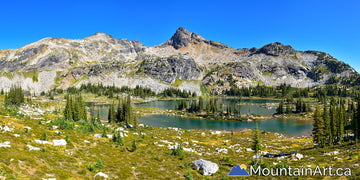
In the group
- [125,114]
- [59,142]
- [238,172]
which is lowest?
[238,172]

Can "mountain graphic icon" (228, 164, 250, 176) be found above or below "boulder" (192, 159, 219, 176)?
below

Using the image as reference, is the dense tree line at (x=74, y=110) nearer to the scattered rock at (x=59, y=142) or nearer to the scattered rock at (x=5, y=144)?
the scattered rock at (x=59, y=142)

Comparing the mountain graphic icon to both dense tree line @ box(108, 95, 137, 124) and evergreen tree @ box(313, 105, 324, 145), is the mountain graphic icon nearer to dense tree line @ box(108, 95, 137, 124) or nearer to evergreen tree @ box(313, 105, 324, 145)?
evergreen tree @ box(313, 105, 324, 145)

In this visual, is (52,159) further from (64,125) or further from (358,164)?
(358,164)

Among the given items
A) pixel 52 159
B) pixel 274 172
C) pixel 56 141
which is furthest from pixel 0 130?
pixel 274 172

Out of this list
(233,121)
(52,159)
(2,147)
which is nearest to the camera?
(2,147)

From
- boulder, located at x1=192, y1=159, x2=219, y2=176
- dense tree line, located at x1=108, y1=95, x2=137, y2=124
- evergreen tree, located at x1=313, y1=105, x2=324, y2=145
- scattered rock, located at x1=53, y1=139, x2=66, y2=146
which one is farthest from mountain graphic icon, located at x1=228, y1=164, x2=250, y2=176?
dense tree line, located at x1=108, y1=95, x2=137, y2=124

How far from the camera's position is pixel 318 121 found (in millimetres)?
51625

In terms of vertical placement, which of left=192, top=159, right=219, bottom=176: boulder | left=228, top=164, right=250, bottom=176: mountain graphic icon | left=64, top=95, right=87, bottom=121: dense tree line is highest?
left=64, top=95, right=87, bottom=121: dense tree line

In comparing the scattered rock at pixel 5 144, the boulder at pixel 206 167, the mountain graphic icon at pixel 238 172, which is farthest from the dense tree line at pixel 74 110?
the mountain graphic icon at pixel 238 172

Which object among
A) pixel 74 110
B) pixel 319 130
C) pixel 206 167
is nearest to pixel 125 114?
pixel 74 110

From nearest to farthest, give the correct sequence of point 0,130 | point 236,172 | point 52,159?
1. point 52,159
2. point 0,130
3. point 236,172

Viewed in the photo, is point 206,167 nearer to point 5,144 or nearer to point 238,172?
point 238,172

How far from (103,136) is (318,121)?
5560cm
